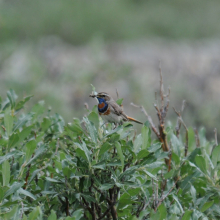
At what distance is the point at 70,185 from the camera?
1.96 m

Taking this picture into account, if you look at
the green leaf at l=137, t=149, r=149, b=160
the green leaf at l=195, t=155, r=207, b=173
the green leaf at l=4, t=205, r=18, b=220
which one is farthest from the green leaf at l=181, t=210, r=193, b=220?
the green leaf at l=4, t=205, r=18, b=220

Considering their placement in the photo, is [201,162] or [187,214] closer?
[187,214]

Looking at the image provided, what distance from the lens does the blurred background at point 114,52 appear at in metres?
8.40

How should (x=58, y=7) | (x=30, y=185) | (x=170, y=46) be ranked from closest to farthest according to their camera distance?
(x=30, y=185), (x=170, y=46), (x=58, y=7)

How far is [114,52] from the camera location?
12.0 m

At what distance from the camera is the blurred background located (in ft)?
27.6

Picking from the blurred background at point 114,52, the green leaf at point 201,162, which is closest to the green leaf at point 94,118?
the green leaf at point 201,162

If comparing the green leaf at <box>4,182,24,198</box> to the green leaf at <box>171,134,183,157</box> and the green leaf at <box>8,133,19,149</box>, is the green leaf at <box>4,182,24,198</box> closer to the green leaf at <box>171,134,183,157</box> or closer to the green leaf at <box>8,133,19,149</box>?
the green leaf at <box>8,133,19,149</box>

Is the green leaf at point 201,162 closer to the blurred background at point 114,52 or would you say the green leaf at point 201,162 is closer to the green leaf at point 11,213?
the green leaf at point 11,213

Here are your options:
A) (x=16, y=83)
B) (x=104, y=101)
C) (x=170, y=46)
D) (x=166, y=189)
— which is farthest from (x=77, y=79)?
(x=166, y=189)

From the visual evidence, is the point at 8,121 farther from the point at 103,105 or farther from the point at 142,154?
the point at 103,105

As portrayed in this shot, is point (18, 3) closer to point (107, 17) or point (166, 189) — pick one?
Answer: point (107, 17)

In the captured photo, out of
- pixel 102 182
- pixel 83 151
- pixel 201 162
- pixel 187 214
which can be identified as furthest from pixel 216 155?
pixel 83 151

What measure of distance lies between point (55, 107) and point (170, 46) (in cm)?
688
